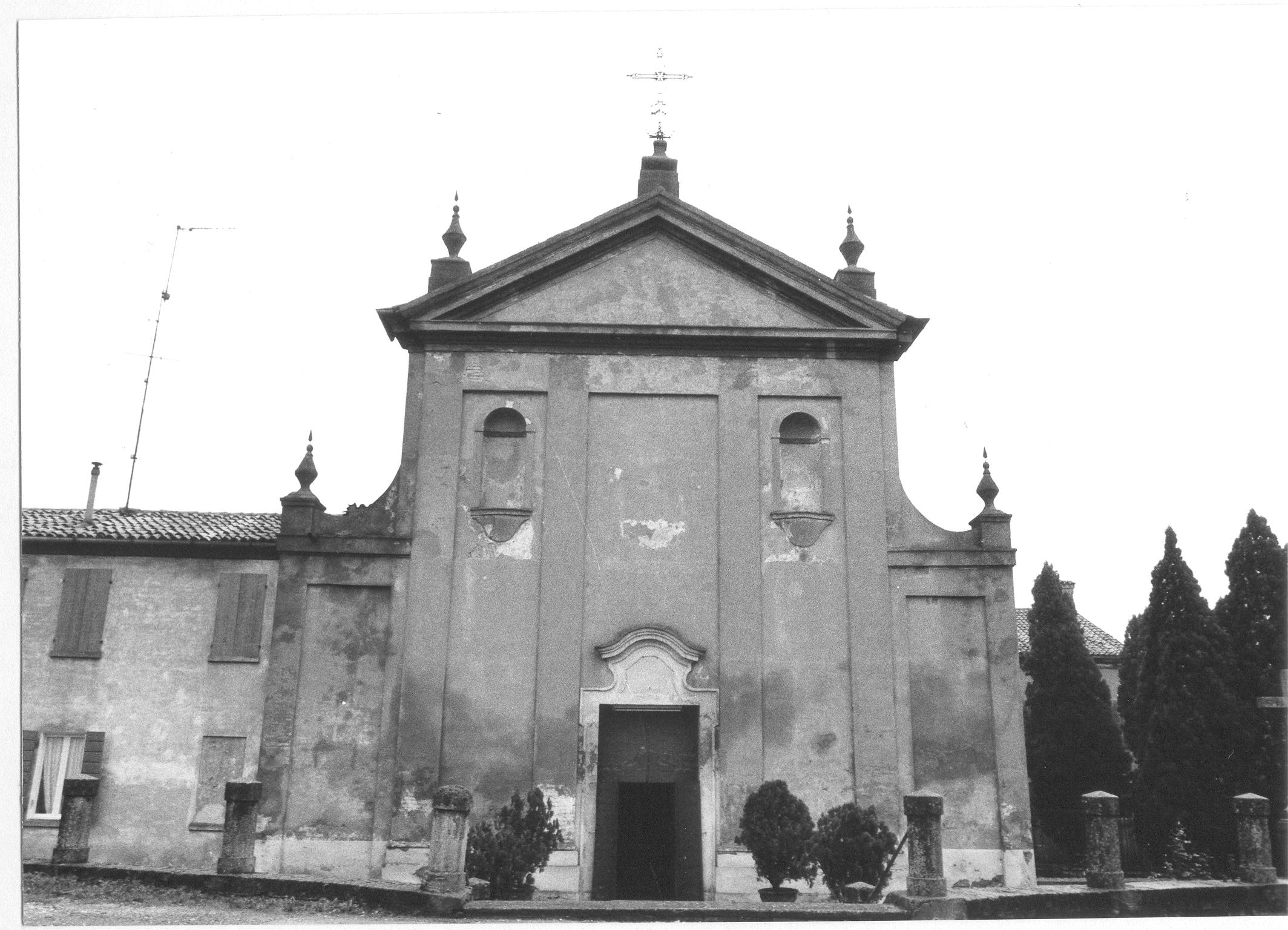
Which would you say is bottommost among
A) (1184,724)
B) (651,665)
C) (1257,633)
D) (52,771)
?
(52,771)

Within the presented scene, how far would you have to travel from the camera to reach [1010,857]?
15438 millimetres

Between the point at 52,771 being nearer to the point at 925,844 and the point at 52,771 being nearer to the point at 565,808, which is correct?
the point at 565,808

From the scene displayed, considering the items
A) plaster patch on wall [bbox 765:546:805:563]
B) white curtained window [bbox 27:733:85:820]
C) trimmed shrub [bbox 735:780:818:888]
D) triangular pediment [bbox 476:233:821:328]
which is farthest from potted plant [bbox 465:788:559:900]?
triangular pediment [bbox 476:233:821:328]

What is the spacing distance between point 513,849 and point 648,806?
8.01ft

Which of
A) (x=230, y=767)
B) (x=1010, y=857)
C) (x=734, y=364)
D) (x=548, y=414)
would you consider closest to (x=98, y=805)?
(x=230, y=767)

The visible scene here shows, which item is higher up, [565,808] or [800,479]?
[800,479]

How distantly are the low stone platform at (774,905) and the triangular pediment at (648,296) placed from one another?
25.8ft

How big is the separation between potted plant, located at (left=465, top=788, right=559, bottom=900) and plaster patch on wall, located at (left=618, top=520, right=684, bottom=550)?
3916 mm

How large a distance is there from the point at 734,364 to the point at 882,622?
4.35 metres

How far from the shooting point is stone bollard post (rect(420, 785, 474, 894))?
12164 millimetres

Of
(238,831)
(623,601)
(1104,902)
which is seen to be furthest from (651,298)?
(1104,902)

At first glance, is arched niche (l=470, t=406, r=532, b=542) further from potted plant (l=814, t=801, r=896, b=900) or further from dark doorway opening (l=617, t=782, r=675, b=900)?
potted plant (l=814, t=801, r=896, b=900)

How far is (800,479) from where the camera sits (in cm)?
1706

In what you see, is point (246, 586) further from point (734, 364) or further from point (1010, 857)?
point (1010, 857)
